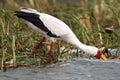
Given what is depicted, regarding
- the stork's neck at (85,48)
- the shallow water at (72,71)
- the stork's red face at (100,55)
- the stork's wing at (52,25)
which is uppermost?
the stork's wing at (52,25)

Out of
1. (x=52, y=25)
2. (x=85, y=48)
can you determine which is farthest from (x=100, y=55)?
(x=52, y=25)

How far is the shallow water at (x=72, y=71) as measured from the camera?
6.21 metres

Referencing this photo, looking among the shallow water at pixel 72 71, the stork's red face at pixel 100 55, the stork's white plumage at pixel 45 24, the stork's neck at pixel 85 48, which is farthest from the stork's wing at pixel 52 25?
the stork's red face at pixel 100 55

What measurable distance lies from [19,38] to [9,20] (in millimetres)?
463

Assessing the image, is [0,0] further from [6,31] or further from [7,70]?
[7,70]

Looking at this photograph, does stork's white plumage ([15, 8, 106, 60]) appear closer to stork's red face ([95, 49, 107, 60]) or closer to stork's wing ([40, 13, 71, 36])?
stork's wing ([40, 13, 71, 36])

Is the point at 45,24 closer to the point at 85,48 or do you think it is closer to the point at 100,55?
the point at 85,48

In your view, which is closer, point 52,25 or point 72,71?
point 72,71

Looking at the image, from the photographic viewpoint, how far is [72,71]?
6562mm

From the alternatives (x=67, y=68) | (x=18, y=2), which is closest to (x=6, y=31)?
(x=67, y=68)

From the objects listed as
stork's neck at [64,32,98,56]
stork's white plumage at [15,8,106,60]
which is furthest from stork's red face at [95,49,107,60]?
stork's white plumage at [15,8,106,60]

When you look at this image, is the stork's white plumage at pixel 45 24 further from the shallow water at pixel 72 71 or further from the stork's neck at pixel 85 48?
the shallow water at pixel 72 71

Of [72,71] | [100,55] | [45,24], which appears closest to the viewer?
[72,71]

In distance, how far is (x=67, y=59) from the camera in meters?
7.38
